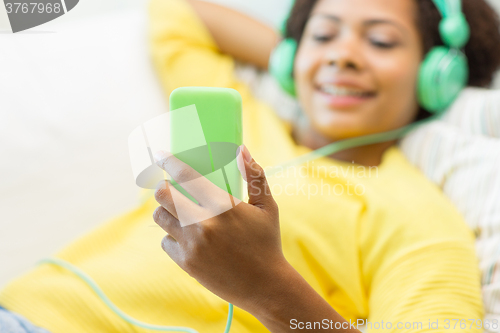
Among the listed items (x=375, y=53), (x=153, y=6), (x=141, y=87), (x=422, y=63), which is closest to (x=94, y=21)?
(x=141, y=87)

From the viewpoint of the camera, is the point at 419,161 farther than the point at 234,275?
Yes

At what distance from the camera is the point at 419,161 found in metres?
0.74

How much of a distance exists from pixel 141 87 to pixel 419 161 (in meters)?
0.54

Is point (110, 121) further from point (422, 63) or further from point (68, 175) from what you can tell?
point (422, 63)

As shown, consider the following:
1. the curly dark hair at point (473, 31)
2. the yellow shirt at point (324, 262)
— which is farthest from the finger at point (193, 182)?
the curly dark hair at point (473, 31)

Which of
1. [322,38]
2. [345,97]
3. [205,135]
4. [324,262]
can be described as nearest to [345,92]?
[345,97]

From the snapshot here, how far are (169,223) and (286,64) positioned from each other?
1.70 ft

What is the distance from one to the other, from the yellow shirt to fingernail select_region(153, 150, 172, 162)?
115 millimetres

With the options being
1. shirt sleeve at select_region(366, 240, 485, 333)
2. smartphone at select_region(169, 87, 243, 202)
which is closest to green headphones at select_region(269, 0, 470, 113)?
shirt sleeve at select_region(366, 240, 485, 333)

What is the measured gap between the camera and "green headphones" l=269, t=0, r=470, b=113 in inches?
28.9

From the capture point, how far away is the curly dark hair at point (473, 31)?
2.52 ft

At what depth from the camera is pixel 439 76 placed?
73cm

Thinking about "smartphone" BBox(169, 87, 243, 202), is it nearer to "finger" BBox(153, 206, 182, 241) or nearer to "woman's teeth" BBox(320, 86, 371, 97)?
"finger" BBox(153, 206, 182, 241)

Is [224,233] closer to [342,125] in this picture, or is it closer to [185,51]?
[342,125]
